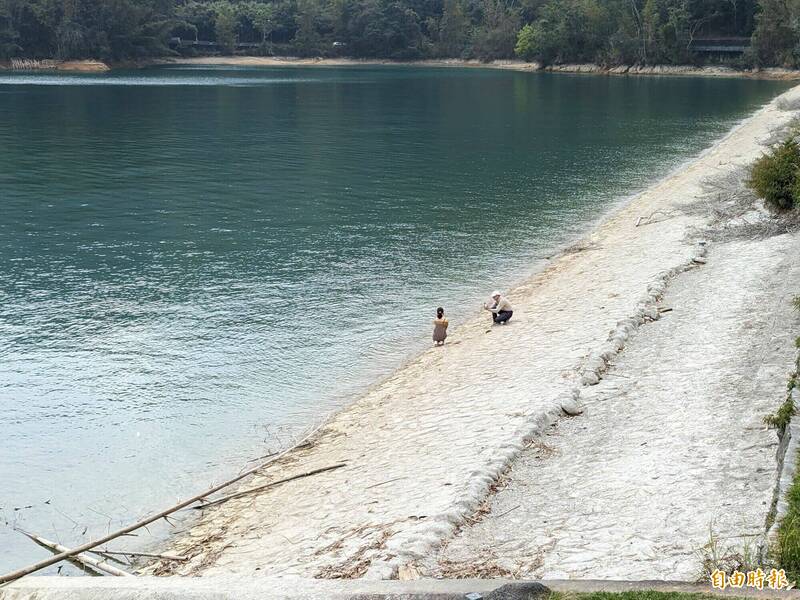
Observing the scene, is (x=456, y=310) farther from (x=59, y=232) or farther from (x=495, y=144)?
(x=495, y=144)

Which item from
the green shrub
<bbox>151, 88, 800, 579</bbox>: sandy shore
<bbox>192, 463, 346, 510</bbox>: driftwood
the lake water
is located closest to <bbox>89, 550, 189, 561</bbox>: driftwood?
<bbox>151, 88, 800, 579</bbox>: sandy shore

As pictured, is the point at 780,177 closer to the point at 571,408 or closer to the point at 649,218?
the point at 649,218

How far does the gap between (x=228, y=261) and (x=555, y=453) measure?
67.8ft

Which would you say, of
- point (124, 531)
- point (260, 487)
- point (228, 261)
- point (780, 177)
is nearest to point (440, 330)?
point (260, 487)

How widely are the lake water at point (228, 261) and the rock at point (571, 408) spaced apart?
586cm

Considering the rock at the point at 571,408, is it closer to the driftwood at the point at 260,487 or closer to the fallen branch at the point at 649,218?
the driftwood at the point at 260,487

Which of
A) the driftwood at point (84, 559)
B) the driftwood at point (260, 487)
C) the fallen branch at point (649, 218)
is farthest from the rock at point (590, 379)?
the fallen branch at point (649, 218)

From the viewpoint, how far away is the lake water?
18938mm

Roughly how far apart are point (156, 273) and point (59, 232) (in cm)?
878

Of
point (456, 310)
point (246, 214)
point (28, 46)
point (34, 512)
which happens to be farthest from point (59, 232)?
point (28, 46)

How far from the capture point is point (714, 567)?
10.5 m

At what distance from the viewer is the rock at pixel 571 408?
16.9m

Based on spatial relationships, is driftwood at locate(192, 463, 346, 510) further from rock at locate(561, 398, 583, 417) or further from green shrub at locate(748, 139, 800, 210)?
green shrub at locate(748, 139, 800, 210)

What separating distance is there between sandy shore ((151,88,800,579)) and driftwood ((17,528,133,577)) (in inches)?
31.6
